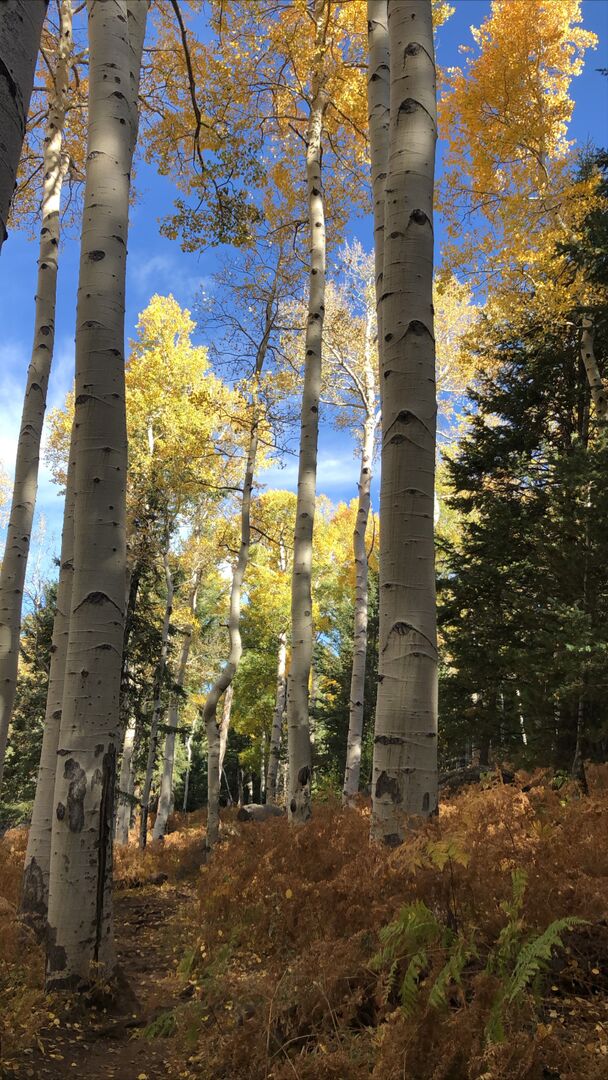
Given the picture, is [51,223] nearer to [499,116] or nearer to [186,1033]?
[186,1033]

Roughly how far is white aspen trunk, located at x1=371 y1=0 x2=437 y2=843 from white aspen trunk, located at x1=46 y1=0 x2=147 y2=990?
158 cm

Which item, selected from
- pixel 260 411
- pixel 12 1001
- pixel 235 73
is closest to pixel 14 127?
pixel 12 1001

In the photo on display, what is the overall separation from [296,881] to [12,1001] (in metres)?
1.70

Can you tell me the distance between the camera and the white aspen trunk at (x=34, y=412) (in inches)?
232

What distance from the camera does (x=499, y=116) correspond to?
472 inches

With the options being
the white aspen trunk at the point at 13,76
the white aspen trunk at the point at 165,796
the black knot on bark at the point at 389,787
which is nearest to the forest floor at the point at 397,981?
the black knot on bark at the point at 389,787

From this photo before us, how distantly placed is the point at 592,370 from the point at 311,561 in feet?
19.8

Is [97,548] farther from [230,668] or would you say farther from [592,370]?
[592,370]

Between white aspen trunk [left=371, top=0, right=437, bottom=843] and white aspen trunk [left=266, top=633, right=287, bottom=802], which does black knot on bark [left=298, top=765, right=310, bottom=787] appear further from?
white aspen trunk [left=266, top=633, right=287, bottom=802]

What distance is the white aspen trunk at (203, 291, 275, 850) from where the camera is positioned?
8.19 metres

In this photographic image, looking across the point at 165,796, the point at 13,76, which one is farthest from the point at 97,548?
the point at 165,796

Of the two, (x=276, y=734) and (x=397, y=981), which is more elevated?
(x=397, y=981)

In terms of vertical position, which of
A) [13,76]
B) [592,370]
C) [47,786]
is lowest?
[47,786]

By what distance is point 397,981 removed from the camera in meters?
2.31
